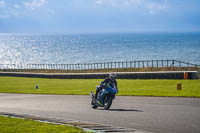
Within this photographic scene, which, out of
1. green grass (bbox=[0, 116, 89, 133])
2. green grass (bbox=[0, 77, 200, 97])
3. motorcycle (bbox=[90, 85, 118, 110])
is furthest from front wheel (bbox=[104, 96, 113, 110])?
green grass (bbox=[0, 77, 200, 97])

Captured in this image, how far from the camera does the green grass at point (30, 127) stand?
1209cm

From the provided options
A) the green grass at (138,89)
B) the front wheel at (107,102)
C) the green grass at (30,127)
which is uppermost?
the front wheel at (107,102)

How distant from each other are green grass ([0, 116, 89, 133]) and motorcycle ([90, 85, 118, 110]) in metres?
3.71

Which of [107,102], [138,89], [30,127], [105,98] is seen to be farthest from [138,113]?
[138,89]

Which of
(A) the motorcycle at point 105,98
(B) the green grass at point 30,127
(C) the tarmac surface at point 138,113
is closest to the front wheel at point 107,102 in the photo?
(A) the motorcycle at point 105,98

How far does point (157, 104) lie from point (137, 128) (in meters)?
5.87

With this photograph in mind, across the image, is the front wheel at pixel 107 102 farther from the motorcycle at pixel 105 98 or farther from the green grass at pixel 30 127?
the green grass at pixel 30 127

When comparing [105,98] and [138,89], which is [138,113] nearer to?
[105,98]

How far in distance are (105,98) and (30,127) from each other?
16.8 ft

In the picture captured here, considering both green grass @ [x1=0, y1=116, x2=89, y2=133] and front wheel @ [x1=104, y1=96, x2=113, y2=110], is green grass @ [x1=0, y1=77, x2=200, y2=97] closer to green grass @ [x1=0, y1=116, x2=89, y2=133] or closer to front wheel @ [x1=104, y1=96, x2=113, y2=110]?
front wheel @ [x1=104, y1=96, x2=113, y2=110]

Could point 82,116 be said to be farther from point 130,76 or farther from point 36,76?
point 36,76

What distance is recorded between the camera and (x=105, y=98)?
685 inches

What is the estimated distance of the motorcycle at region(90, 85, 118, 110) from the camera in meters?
16.8

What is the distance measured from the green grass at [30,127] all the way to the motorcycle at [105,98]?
371cm
